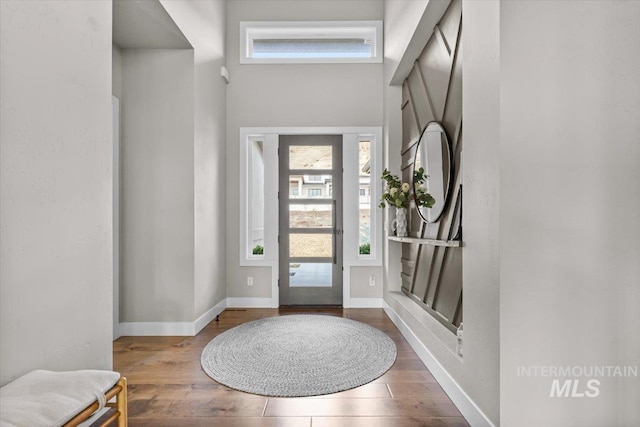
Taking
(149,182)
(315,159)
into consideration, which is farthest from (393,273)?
(149,182)

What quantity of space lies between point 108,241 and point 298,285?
281cm

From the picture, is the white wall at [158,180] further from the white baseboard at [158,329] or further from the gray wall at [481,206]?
the gray wall at [481,206]

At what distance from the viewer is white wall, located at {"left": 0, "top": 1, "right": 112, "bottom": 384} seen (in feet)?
4.61

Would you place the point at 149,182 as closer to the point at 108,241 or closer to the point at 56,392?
the point at 108,241

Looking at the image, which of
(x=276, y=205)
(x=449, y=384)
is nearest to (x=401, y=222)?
(x=276, y=205)

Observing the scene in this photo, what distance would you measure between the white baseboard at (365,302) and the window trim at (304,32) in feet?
9.43

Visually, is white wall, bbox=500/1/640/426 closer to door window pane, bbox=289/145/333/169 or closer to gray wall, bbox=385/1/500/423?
gray wall, bbox=385/1/500/423

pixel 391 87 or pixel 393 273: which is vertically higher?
pixel 391 87

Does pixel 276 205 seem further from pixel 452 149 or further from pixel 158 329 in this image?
pixel 452 149

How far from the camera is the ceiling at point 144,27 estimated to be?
2.76 meters

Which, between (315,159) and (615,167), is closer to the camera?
(615,167)

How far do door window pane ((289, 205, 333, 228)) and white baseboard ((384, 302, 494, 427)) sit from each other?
1.65m

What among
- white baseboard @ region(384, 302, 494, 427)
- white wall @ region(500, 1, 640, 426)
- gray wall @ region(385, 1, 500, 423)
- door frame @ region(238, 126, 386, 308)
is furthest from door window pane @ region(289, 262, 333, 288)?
white wall @ region(500, 1, 640, 426)

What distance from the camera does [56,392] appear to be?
3.95 feet
